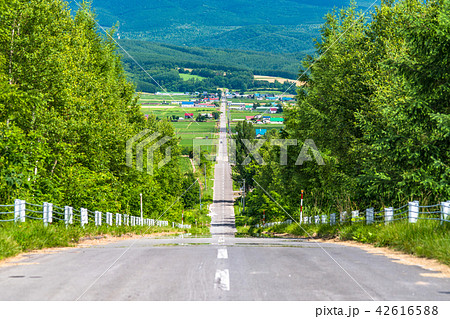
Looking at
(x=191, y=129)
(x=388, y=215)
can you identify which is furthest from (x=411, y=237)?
(x=191, y=129)

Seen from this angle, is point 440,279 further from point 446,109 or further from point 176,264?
point 446,109

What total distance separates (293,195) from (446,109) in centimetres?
2793

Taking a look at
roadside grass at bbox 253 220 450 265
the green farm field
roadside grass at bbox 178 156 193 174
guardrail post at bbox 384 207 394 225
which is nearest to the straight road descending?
the green farm field

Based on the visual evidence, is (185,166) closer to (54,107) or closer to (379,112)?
(54,107)

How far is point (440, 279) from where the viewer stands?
8.14 m

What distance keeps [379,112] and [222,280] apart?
20676mm

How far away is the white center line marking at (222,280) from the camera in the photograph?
283 inches

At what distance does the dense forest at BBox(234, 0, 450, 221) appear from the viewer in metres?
17.0

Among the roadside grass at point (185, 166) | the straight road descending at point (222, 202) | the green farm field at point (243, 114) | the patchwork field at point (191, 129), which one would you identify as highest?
the green farm field at point (243, 114)

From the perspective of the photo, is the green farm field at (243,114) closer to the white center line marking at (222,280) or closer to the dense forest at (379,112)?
the dense forest at (379,112)

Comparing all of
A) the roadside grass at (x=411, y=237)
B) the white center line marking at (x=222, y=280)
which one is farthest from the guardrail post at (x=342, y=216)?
the white center line marking at (x=222, y=280)

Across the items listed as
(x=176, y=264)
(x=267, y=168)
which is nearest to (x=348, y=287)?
(x=176, y=264)

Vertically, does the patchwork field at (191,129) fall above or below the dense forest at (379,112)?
above

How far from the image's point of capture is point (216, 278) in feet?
25.9
